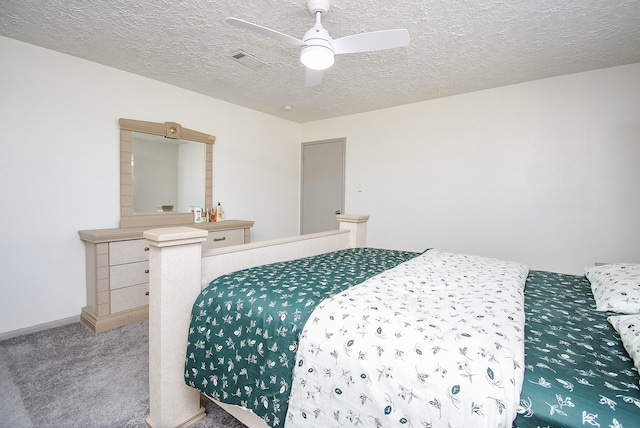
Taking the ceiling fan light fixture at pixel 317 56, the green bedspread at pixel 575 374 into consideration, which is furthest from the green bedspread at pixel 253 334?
the ceiling fan light fixture at pixel 317 56

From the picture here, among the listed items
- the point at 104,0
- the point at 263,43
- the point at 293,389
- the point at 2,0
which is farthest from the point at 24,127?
the point at 293,389

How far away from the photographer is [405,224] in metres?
3.80

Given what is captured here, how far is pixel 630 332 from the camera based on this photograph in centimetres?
99

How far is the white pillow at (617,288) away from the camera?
1.24 m

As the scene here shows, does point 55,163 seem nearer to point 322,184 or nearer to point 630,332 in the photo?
point 322,184

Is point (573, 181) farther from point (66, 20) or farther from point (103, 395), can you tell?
point (66, 20)

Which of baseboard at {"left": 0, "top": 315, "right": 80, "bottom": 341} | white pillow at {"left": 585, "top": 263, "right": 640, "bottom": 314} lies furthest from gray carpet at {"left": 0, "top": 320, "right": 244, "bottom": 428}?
white pillow at {"left": 585, "top": 263, "right": 640, "bottom": 314}

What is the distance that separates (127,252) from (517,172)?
3917mm

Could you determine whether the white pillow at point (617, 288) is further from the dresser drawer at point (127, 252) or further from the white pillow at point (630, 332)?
the dresser drawer at point (127, 252)

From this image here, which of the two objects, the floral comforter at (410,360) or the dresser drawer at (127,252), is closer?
the floral comforter at (410,360)

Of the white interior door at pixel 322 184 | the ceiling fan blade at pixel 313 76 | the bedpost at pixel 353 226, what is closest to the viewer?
the ceiling fan blade at pixel 313 76

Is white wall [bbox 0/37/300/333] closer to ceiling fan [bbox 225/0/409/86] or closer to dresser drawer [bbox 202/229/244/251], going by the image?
dresser drawer [bbox 202/229/244/251]

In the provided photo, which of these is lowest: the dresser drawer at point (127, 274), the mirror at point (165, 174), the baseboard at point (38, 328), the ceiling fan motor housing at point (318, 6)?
the baseboard at point (38, 328)

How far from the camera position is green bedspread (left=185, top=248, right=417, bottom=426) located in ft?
3.81
